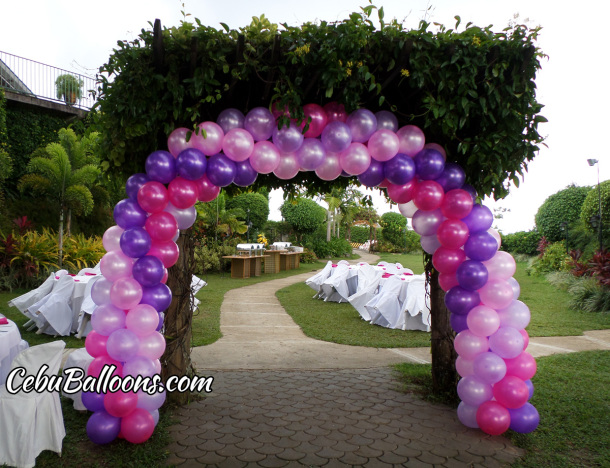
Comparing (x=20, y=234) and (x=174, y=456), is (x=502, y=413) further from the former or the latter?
(x=20, y=234)

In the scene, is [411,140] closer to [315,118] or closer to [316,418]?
[315,118]

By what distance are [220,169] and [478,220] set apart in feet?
7.27

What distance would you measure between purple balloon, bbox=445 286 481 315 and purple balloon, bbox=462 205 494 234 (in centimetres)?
52

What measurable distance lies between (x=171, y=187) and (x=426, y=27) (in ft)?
7.67

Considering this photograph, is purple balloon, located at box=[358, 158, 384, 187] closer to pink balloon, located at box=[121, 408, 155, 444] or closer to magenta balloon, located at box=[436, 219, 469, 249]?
magenta balloon, located at box=[436, 219, 469, 249]

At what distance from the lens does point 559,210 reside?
1603 cm

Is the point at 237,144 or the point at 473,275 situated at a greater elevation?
the point at 237,144

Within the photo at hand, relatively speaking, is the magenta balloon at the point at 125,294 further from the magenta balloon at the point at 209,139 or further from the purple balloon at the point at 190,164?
the magenta balloon at the point at 209,139

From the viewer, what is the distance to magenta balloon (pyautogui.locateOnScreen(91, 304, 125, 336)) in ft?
10.2

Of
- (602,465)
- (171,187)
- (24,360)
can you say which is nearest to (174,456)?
(24,360)

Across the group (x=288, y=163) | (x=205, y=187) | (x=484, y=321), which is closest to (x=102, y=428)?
(x=205, y=187)

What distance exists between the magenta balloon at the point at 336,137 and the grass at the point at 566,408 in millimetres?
2724

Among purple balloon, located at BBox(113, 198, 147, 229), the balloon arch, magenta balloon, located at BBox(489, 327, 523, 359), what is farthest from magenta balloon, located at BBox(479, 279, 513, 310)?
purple balloon, located at BBox(113, 198, 147, 229)

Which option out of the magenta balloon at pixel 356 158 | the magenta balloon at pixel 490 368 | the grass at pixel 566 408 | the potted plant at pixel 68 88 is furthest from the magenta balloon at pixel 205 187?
the potted plant at pixel 68 88
